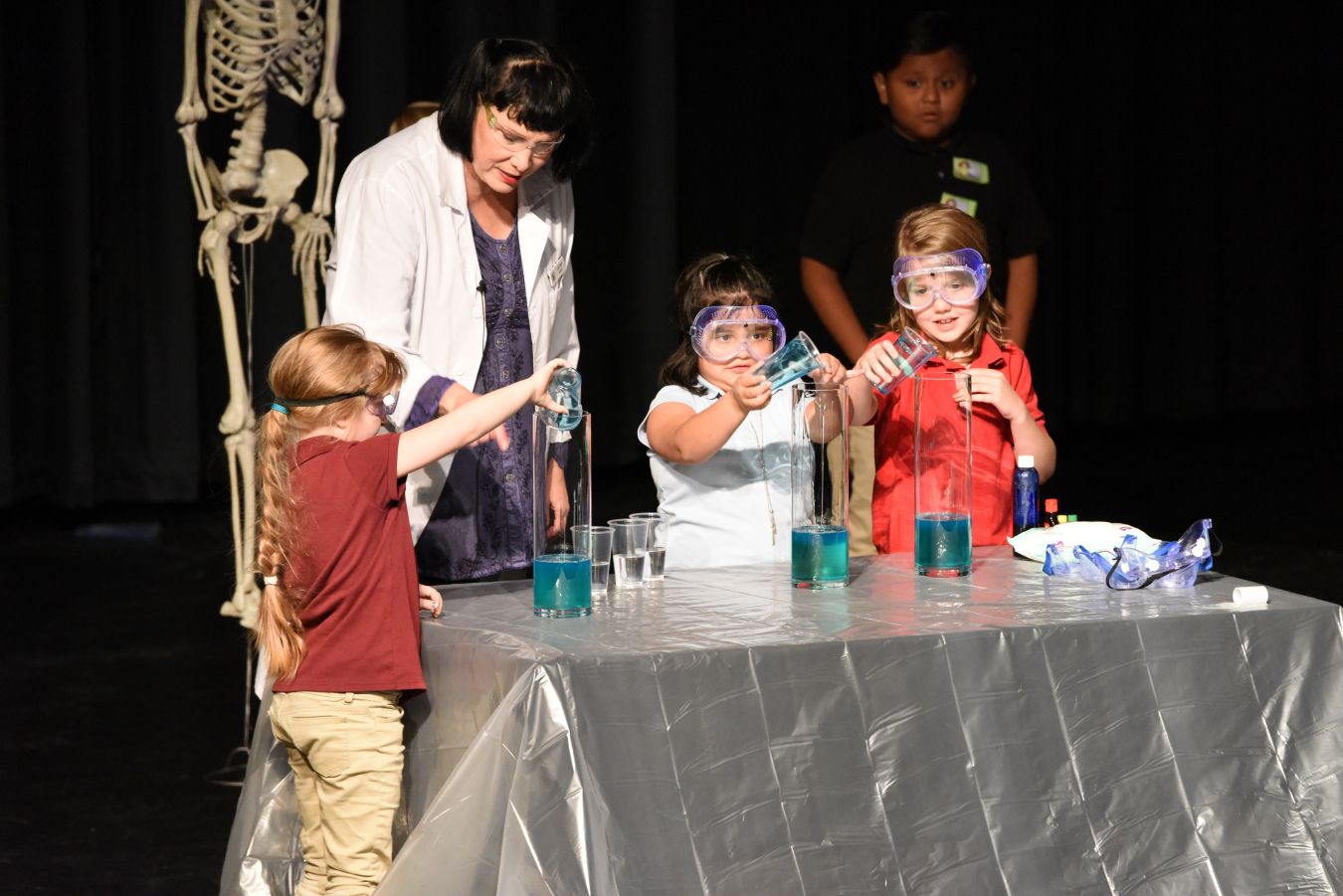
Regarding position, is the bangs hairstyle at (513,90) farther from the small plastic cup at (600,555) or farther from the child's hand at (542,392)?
the small plastic cup at (600,555)

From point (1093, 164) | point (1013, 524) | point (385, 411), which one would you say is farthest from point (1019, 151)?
point (385, 411)

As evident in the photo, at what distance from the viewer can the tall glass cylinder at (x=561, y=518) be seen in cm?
180

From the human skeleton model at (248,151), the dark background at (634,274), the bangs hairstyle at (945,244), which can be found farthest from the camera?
the dark background at (634,274)

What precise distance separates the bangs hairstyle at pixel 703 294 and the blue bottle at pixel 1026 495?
52cm

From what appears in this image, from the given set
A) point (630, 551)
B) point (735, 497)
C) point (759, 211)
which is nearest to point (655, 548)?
point (630, 551)

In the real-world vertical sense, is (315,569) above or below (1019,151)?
below

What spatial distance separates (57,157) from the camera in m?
5.95

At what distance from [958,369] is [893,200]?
127 centimetres

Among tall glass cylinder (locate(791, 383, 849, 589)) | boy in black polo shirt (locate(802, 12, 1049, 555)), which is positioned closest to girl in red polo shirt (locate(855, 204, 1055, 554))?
tall glass cylinder (locate(791, 383, 849, 589))

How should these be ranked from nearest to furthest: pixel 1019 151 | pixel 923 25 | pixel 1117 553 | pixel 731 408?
pixel 1117 553
pixel 731 408
pixel 923 25
pixel 1019 151

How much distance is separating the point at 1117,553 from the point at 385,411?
1061 mm

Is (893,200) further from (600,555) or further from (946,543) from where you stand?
(600,555)

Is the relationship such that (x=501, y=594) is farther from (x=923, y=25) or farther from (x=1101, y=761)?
(x=923, y=25)

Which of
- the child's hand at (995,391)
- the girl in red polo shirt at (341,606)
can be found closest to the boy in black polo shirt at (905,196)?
the child's hand at (995,391)
